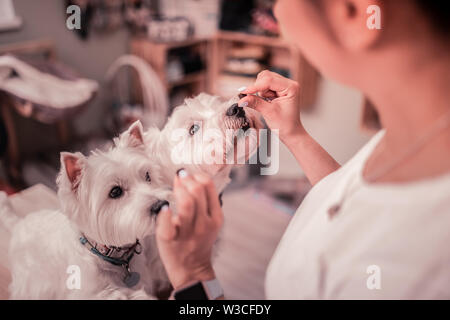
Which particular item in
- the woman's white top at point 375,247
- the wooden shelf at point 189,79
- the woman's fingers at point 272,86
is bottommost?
the wooden shelf at point 189,79

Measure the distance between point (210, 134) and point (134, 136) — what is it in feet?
0.43

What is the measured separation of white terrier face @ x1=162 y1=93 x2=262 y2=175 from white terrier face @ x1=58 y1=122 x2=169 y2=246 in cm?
8

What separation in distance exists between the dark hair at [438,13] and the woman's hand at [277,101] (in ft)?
0.93

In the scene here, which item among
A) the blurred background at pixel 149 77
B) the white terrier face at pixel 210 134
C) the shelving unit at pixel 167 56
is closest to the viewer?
the white terrier face at pixel 210 134

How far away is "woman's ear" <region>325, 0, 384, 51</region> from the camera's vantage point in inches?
16.9

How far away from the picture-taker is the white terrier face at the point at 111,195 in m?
0.57

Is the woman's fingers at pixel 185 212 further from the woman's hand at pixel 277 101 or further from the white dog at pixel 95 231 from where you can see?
the woman's hand at pixel 277 101

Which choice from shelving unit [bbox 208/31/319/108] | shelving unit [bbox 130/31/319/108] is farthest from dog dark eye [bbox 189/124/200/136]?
shelving unit [bbox 208/31/319/108]

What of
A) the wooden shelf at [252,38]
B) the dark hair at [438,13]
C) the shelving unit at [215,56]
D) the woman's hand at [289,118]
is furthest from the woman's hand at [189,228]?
the wooden shelf at [252,38]

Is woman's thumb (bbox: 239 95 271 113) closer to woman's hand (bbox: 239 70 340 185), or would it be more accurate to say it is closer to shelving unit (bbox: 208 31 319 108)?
woman's hand (bbox: 239 70 340 185)

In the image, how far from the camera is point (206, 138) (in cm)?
Answer: 66

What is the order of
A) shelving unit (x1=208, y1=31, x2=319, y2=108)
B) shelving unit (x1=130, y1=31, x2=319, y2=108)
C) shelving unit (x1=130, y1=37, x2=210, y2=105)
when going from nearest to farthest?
shelving unit (x1=130, y1=31, x2=319, y2=108)
shelving unit (x1=208, y1=31, x2=319, y2=108)
shelving unit (x1=130, y1=37, x2=210, y2=105)

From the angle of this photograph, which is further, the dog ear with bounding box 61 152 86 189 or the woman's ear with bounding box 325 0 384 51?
the dog ear with bounding box 61 152 86 189

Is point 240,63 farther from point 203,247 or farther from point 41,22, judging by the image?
point 203,247
